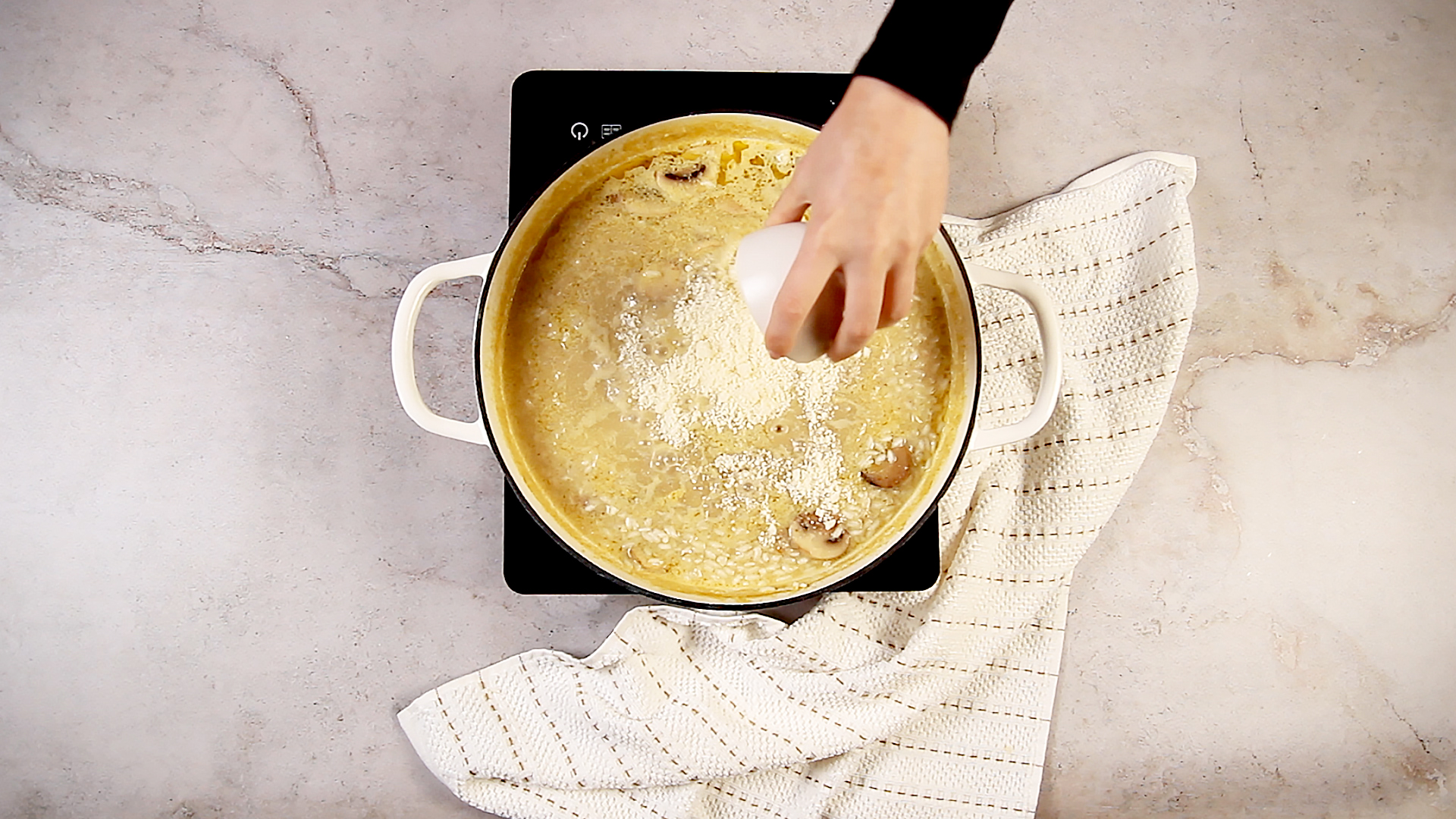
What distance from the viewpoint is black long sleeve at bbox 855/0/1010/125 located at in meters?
0.39

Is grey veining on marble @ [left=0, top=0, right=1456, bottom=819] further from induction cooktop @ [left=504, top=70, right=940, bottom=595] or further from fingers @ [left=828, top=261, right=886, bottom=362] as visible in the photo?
fingers @ [left=828, top=261, right=886, bottom=362]

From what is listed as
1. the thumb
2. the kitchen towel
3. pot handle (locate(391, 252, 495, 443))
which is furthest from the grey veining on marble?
the thumb

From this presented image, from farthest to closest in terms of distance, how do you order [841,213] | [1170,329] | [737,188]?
[1170,329] < [737,188] < [841,213]

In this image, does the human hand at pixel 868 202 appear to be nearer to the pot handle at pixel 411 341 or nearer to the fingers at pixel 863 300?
the fingers at pixel 863 300

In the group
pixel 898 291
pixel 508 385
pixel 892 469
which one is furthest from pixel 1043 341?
pixel 508 385

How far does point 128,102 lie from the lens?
81 centimetres

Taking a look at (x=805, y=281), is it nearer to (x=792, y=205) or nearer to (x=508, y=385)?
(x=792, y=205)

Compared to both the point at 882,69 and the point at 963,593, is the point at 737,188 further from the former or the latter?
the point at 963,593

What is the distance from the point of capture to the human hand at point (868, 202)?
38 cm

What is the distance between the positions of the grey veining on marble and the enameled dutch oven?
0.64 ft

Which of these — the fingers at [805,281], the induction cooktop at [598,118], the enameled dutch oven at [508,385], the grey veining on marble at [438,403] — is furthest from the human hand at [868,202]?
the grey veining on marble at [438,403]

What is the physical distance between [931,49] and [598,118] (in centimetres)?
35

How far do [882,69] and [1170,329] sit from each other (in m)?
0.43

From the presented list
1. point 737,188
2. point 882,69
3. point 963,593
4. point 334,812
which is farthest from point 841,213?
point 334,812
